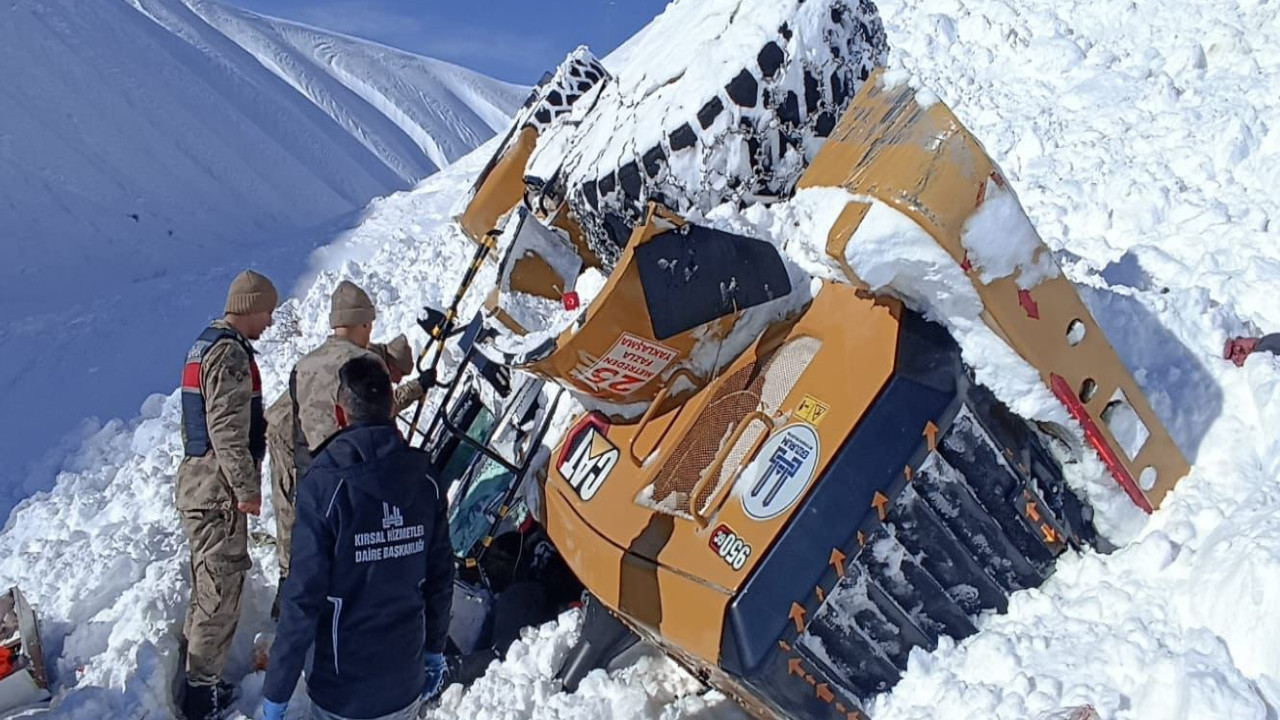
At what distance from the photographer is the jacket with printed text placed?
10.5 feet

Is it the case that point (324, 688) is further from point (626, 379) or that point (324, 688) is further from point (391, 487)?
point (626, 379)

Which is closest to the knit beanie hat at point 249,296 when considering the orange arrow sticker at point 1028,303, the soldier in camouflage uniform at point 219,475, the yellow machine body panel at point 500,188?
the soldier in camouflage uniform at point 219,475

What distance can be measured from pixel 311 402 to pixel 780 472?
7.17 ft

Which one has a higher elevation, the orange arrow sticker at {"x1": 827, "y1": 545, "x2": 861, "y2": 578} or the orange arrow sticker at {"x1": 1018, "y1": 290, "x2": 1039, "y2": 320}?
the orange arrow sticker at {"x1": 1018, "y1": 290, "x2": 1039, "y2": 320}

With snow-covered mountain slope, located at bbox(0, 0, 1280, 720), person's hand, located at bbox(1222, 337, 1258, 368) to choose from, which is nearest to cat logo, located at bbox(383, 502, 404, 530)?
snow-covered mountain slope, located at bbox(0, 0, 1280, 720)

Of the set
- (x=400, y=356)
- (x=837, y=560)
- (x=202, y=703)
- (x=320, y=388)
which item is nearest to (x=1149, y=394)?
(x=837, y=560)

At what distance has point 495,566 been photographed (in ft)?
15.6

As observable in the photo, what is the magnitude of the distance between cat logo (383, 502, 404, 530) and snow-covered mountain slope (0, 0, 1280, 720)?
999 millimetres

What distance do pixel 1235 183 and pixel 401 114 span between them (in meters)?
25.7

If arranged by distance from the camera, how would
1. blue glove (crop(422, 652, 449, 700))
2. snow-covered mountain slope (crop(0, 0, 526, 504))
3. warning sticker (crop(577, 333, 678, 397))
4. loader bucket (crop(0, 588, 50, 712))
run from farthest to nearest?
snow-covered mountain slope (crop(0, 0, 526, 504)) < loader bucket (crop(0, 588, 50, 712)) < blue glove (crop(422, 652, 449, 700)) < warning sticker (crop(577, 333, 678, 397))

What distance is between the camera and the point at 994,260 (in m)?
2.96

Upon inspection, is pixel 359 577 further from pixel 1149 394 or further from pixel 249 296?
pixel 1149 394

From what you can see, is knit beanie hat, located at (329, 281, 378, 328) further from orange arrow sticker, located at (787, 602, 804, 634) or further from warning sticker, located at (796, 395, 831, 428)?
orange arrow sticker, located at (787, 602, 804, 634)

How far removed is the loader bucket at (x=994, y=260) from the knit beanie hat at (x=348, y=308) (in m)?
2.15
